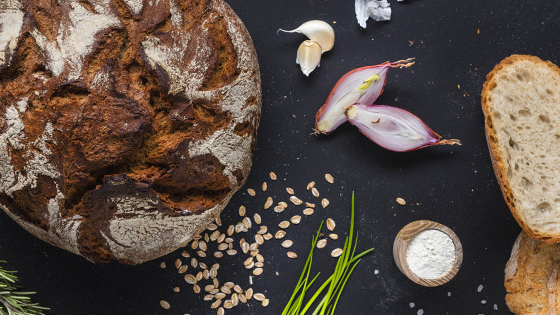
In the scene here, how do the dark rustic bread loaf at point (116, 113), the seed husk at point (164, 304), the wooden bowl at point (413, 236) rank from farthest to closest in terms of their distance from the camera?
the seed husk at point (164, 304)
the wooden bowl at point (413, 236)
the dark rustic bread loaf at point (116, 113)

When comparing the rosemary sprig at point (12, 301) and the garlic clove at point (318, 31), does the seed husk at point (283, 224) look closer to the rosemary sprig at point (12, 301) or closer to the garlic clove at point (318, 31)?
the garlic clove at point (318, 31)

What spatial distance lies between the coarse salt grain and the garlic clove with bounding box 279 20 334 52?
74 cm

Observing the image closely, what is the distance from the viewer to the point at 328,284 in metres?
1.92

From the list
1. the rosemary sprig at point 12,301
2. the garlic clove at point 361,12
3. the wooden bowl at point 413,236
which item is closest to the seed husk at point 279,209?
the wooden bowl at point 413,236

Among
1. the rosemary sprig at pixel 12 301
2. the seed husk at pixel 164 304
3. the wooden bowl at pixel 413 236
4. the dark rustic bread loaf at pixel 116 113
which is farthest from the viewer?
the seed husk at pixel 164 304

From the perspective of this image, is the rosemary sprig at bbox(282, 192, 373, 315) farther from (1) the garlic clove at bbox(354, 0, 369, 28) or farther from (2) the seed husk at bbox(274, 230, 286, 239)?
(1) the garlic clove at bbox(354, 0, 369, 28)

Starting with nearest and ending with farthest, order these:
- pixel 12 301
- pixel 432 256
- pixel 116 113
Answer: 1. pixel 116 113
2. pixel 12 301
3. pixel 432 256

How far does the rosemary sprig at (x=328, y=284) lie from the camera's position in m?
1.85

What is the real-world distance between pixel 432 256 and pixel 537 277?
0.40m

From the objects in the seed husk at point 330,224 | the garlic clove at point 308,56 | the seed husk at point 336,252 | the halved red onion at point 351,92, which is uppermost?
the garlic clove at point 308,56

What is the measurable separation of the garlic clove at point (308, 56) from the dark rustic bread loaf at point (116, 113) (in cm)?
32

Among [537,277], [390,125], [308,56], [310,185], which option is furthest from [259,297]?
[537,277]

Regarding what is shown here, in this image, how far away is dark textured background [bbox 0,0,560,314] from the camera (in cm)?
186

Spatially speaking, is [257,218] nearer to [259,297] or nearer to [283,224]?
[283,224]
